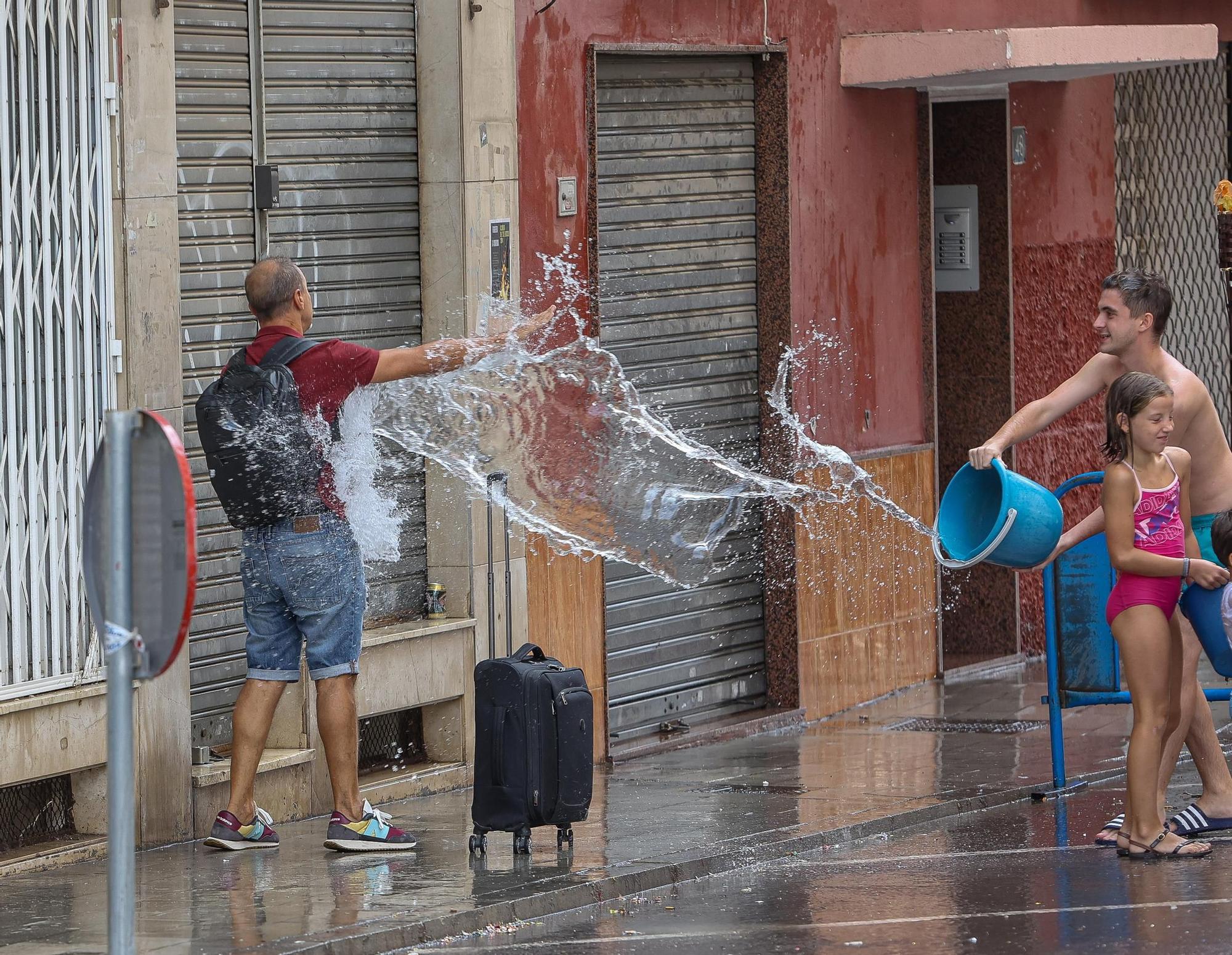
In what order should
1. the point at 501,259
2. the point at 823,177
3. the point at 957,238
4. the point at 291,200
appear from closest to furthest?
the point at 291,200
the point at 501,259
the point at 823,177
the point at 957,238

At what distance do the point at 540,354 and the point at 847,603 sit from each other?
283 centimetres

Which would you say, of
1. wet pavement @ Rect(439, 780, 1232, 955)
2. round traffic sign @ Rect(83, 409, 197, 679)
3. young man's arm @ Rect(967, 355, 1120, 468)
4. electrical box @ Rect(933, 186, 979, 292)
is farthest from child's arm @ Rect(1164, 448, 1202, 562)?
electrical box @ Rect(933, 186, 979, 292)

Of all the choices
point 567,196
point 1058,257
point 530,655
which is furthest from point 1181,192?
point 530,655

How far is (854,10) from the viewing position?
12680mm

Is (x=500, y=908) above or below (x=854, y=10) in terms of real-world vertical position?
below

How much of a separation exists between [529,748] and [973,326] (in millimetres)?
6820

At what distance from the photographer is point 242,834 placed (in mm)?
8453

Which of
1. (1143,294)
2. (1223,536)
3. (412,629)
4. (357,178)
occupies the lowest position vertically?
(412,629)

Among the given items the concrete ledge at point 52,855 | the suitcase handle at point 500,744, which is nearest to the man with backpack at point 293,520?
the concrete ledge at point 52,855

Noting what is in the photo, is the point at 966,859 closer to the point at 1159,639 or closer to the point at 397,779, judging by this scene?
the point at 1159,639

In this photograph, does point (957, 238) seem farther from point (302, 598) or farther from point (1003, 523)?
point (302, 598)

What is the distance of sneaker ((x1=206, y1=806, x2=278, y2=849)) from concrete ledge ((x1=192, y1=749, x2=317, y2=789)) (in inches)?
7.8

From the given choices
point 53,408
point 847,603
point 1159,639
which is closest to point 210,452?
point 53,408

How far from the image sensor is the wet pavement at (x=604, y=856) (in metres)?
7.20
